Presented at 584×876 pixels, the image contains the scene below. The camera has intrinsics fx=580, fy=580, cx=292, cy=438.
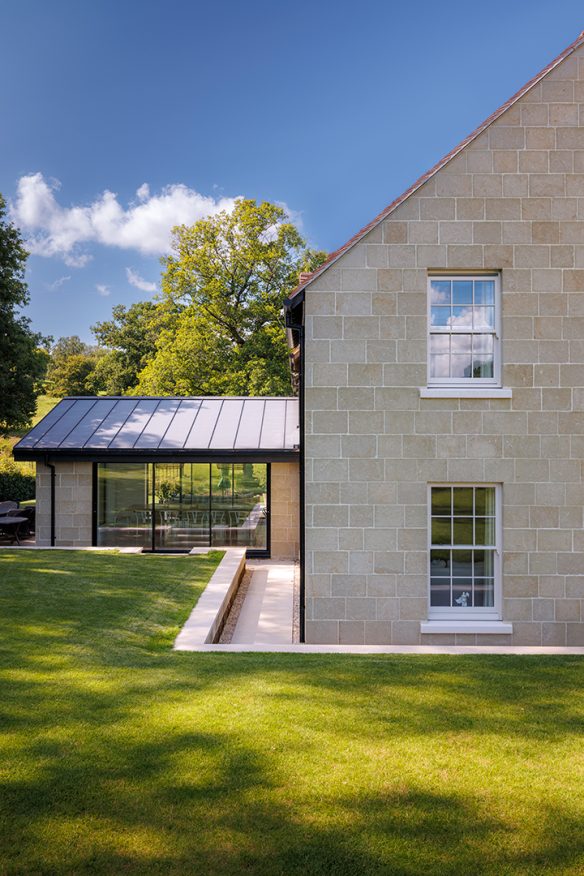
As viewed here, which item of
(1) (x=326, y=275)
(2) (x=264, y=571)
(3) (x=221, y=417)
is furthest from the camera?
(3) (x=221, y=417)

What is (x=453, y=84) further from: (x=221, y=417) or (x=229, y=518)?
(x=229, y=518)

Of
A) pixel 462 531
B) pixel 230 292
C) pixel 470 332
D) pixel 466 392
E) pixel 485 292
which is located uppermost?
pixel 230 292

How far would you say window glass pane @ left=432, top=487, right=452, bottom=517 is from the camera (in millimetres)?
9383

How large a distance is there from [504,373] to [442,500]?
2241mm

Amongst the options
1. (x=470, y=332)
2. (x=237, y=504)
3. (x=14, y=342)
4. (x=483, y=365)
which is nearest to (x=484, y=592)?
(x=483, y=365)

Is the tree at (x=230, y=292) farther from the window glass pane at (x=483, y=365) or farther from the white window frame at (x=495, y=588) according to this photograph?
the white window frame at (x=495, y=588)

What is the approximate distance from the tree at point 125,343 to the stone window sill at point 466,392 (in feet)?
152

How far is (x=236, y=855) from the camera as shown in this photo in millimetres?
3426

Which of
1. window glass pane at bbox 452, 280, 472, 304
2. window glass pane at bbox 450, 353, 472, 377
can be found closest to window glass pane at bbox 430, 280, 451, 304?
window glass pane at bbox 452, 280, 472, 304

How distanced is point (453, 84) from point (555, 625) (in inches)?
673

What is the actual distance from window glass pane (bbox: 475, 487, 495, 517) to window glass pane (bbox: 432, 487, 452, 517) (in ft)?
1.46

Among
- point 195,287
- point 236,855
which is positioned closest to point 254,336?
point 195,287

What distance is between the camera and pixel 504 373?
917 cm

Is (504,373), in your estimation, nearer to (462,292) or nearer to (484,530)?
(462,292)
